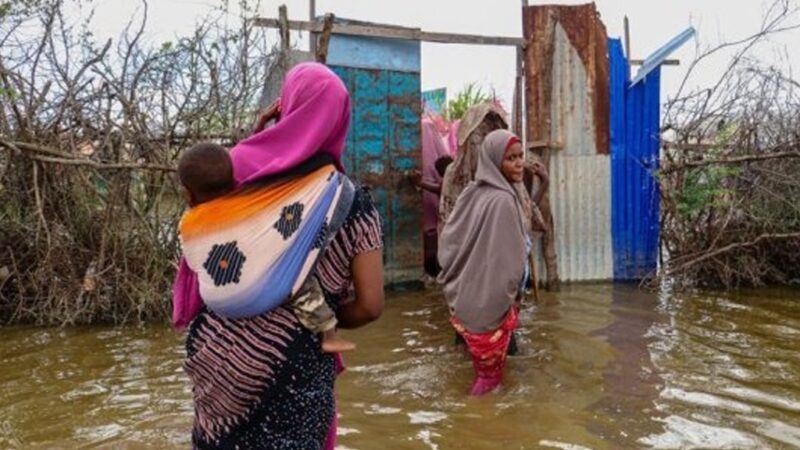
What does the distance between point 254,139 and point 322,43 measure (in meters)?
4.91

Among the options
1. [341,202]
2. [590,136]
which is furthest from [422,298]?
[341,202]

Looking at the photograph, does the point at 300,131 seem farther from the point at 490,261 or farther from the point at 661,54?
the point at 661,54

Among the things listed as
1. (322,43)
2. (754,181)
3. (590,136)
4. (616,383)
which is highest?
(322,43)

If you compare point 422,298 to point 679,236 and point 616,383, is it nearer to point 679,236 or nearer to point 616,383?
point 679,236

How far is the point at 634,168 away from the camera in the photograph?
8195 millimetres

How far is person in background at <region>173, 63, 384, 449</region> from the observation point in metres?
1.90

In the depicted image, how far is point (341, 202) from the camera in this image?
195cm

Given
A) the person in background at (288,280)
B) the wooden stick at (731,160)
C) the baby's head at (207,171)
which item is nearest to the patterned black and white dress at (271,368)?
the person in background at (288,280)

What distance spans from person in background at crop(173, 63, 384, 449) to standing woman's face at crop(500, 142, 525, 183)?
253 cm

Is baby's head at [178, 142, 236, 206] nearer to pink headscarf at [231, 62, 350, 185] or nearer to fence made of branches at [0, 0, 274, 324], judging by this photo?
pink headscarf at [231, 62, 350, 185]

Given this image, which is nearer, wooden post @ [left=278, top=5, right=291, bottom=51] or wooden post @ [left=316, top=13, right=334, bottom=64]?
wooden post @ [left=316, top=13, right=334, bottom=64]

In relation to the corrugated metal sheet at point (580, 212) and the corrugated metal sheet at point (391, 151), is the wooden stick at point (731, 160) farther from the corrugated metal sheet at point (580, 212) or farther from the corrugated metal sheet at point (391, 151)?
the corrugated metal sheet at point (391, 151)

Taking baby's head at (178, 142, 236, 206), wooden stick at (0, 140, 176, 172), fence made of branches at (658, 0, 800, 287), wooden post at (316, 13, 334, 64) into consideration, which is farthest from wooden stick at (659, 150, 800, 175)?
baby's head at (178, 142, 236, 206)

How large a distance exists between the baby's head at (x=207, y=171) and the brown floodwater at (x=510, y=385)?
6.61ft
